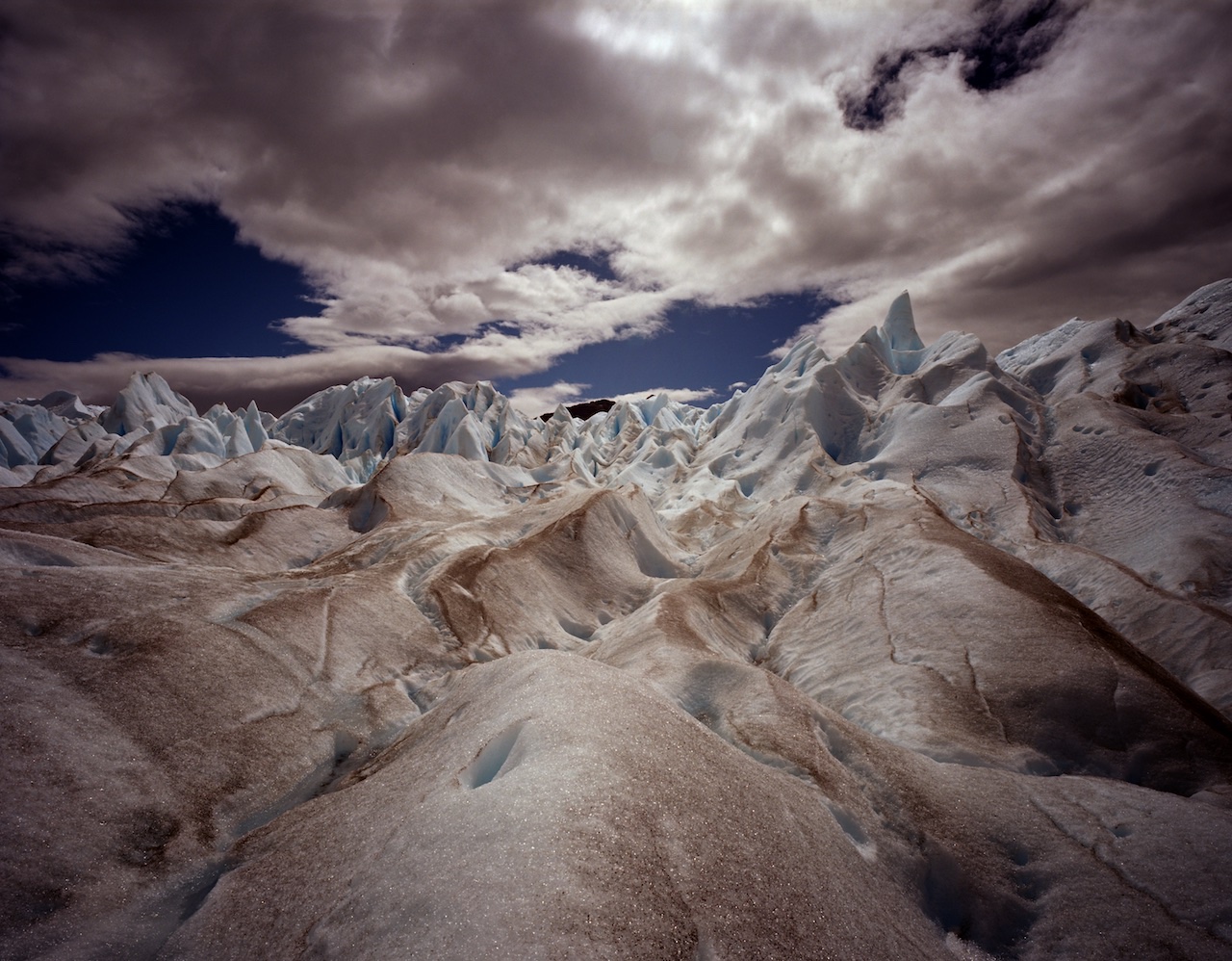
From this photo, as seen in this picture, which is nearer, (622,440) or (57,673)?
(57,673)

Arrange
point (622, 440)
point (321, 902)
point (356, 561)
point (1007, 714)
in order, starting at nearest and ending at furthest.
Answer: point (321, 902), point (1007, 714), point (356, 561), point (622, 440)

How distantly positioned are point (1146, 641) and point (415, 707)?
16606mm

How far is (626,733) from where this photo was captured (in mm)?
5938

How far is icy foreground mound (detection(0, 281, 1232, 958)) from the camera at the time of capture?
4422 mm

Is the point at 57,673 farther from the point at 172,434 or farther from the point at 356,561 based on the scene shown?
the point at 172,434

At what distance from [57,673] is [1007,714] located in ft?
46.0

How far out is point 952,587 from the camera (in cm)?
1227

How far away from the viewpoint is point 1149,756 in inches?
326

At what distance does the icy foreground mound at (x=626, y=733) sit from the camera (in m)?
4.42

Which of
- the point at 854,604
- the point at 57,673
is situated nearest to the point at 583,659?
the point at 57,673

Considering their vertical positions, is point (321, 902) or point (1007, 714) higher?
point (321, 902)

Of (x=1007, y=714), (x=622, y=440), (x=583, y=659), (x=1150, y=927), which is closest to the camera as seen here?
(x=1150, y=927)

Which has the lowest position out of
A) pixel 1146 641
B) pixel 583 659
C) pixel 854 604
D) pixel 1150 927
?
pixel 1146 641

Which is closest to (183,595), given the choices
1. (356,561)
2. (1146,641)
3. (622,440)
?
(356,561)
